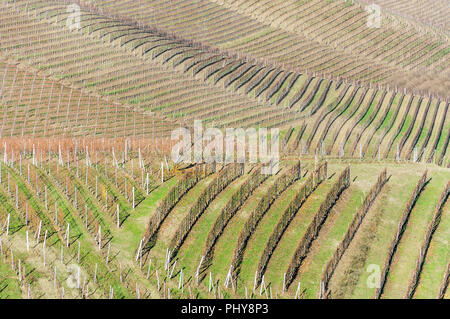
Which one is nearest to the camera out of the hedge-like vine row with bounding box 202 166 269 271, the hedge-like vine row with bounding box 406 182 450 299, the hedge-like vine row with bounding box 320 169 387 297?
the hedge-like vine row with bounding box 406 182 450 299

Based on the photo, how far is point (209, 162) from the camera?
37.7 m

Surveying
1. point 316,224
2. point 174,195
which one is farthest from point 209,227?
point 316,224

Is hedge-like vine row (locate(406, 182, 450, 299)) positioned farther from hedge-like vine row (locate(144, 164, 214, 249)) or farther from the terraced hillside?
hedge-like vine row (locate(144, 164, 214, 249))

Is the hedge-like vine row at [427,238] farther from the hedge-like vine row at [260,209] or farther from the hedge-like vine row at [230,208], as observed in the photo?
the hedge-like vine row at [230,208]

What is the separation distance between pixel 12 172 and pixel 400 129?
31330 millimetres

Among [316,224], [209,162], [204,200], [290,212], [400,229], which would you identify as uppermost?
[209,162]

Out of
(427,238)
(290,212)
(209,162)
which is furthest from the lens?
(209,162)

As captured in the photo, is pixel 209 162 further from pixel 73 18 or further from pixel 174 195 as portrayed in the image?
pixel 73 18

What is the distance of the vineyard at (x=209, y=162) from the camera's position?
27.3m

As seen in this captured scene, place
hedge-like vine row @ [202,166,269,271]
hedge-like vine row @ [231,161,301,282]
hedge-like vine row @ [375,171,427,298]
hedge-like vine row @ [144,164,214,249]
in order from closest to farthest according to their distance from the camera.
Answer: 1. hedge-like vine row @ [375,171,427,298]
2. hedge-like vine row @ [231,161,301,282]
3. hedge-like vine row @ [202,166,269,271]
4. hedge-like vine row @ [144,164,214,249]

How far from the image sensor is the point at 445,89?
62219 mm

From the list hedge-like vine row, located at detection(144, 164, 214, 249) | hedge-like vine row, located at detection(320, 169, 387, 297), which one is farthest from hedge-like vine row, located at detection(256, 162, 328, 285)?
hedge-like vine row, located at detection(144, 164, 214, 249)

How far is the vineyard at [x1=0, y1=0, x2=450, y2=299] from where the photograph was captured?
89.5 feet
